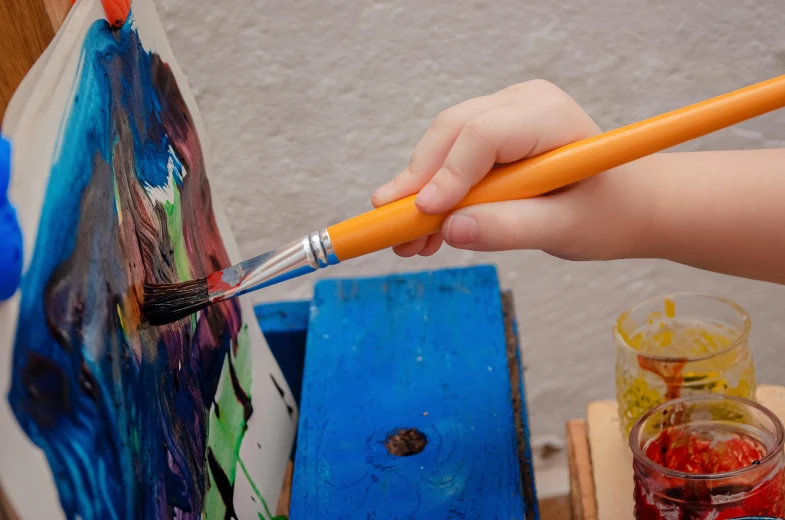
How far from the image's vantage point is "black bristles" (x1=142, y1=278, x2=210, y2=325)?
365 mm

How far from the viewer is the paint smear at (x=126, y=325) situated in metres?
0.27

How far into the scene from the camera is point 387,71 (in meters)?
0.73

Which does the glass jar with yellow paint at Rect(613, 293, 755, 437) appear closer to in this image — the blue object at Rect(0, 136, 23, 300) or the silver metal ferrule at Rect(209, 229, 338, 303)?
the silver metal ferrule at Rect(209, 229, 338, 303)

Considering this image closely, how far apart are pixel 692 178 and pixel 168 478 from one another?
34 centimetres

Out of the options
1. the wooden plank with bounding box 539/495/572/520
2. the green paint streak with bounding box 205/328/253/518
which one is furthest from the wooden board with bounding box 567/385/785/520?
the wooden plank with bounding box 539/495/572/520

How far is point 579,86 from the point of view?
0.77m

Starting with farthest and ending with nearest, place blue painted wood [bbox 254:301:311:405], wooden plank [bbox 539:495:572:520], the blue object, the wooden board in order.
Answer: wooden plank [bbox 539:495:572:520] → blue painted wood [bbox 254:301:311:405] → the wooden board → the blue object

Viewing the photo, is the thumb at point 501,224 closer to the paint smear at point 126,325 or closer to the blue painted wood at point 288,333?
the paint smear at point 126,325

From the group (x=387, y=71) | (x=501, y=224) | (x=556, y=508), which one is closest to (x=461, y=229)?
(x=501, y=224)

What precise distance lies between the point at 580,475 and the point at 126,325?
12.1 inches

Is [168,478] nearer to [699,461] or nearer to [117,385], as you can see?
[117,385]

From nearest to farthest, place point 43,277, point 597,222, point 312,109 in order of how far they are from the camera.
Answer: point 43,277
point 597,222
point 312,109

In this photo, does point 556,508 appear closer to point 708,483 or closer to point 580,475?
point 580,475

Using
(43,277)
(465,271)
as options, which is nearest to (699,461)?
(465,271)
